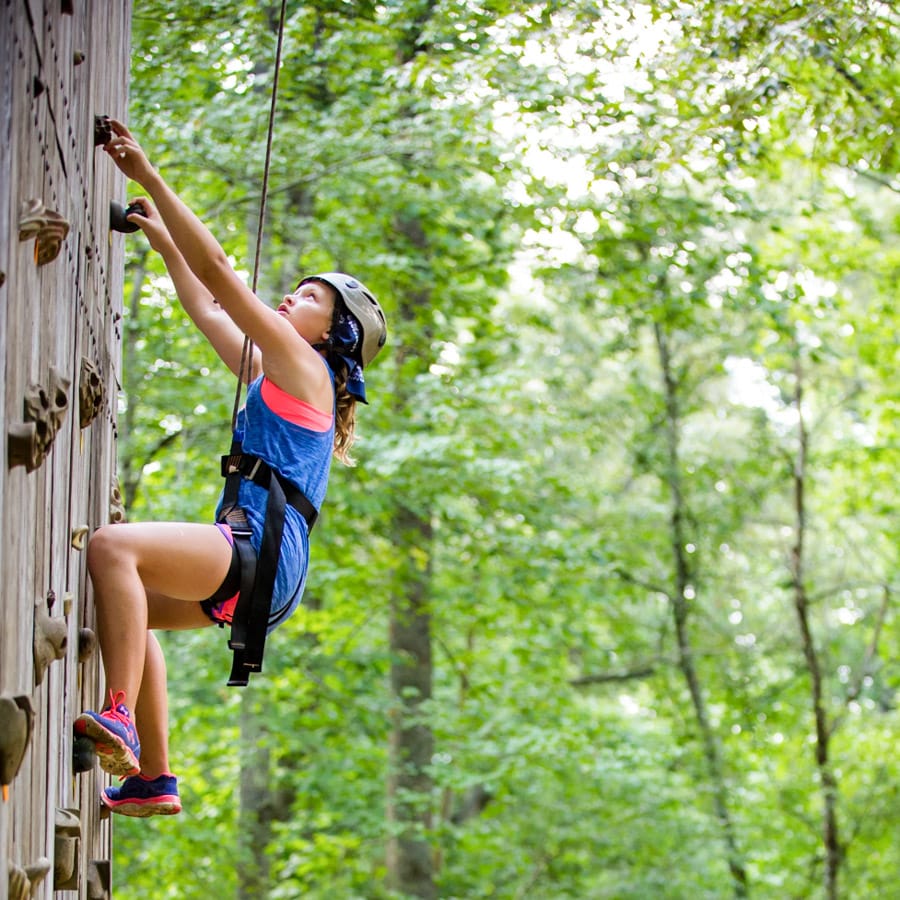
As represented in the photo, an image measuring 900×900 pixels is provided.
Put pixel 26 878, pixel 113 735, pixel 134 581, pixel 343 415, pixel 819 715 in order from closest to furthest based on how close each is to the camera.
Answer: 1. pixel 26 878
2. pixel 113 735
3. pixel 134 581
4. pixel 343 415
5. pixel 819 715

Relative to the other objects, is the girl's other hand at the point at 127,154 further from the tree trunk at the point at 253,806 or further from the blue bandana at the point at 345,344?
the tree trunk at the point at 253,806

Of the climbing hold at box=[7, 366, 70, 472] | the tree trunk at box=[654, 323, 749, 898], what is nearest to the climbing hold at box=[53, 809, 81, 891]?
the climbing hold at box=[7, 366, 70, 472]

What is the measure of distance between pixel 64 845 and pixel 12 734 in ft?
2.54

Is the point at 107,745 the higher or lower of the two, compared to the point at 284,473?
lower

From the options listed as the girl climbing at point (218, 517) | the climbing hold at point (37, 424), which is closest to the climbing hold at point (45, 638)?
the climbing hold at point (37, 424)

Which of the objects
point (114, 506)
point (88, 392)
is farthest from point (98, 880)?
point (88, 392)

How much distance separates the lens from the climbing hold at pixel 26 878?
1.80 metres

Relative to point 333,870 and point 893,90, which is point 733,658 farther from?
point 893,90

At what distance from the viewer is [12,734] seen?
1.72 m

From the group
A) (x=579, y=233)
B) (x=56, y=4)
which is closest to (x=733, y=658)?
(x=579, y=233)

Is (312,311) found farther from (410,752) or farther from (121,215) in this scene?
(410,752)

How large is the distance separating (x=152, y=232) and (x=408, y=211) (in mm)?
6738

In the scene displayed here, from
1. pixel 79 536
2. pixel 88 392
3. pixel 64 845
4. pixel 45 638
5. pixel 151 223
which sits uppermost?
pixel 151 223

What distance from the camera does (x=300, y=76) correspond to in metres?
8.53
